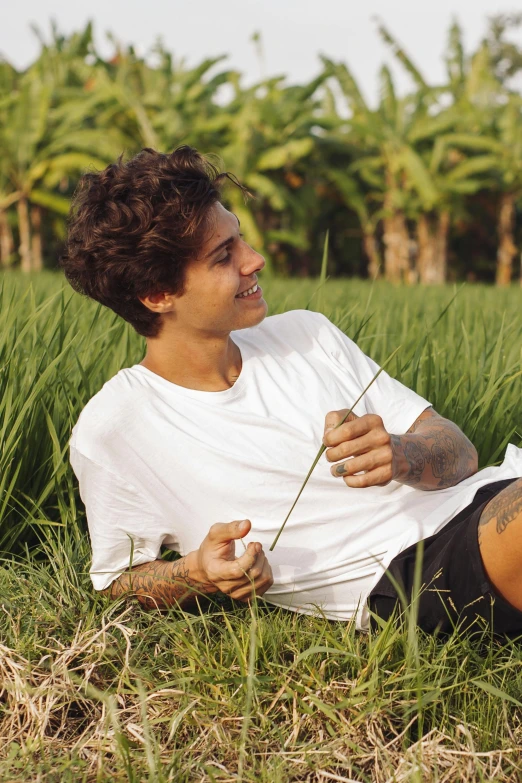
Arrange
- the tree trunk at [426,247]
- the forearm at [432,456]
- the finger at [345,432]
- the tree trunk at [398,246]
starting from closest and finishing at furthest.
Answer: the finger at [345,432] → the forearm at [432,456] → the tree trunk at [398,246] → the tree trunk at [426,247]

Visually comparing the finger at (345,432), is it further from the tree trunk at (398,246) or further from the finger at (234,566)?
the tree trunk at (398,246)

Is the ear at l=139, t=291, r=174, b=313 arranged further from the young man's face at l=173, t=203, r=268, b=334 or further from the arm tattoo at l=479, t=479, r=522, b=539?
the arm tattoo at l=479, t=479, r=522, b=539

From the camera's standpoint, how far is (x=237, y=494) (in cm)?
151

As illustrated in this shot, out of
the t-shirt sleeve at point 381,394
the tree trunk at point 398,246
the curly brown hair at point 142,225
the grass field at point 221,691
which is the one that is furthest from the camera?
the tree trunk at point 398,246

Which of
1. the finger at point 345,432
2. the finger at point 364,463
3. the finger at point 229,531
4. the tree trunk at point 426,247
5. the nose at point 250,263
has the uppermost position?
the nose at point 250,263

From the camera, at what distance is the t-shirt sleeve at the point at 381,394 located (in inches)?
65.9

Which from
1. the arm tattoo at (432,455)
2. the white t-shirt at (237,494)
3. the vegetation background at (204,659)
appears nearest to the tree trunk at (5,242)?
the vegetation background at (204,659)

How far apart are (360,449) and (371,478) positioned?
0.06m

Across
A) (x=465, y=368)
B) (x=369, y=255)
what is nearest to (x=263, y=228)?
(x=369, y=255)

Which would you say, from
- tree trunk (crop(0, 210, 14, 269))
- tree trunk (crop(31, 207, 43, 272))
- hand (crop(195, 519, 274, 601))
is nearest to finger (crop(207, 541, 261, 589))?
hand (crop(195, 519, 274, 601))

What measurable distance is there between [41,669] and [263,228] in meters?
13.3

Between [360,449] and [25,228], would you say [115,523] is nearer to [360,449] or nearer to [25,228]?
[360,449]

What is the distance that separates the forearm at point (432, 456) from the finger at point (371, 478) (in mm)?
25

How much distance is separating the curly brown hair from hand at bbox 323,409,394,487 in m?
0.46
